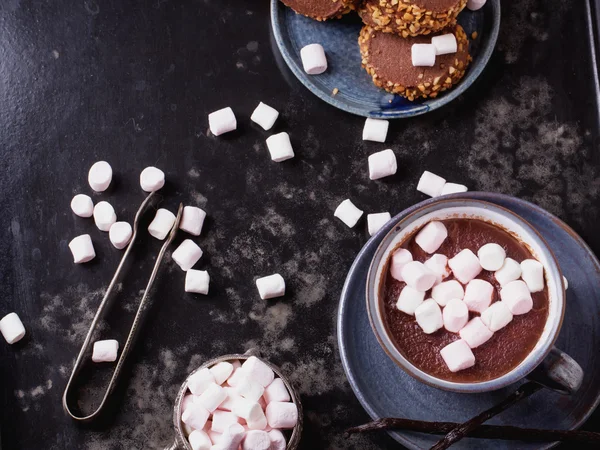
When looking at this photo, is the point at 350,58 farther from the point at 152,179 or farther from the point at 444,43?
the point at 152,179

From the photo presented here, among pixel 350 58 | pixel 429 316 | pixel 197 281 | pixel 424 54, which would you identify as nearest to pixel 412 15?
pixel 424 54

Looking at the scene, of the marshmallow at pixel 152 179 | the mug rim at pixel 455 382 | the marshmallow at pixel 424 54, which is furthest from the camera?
the marshmallow at pixel 152 179

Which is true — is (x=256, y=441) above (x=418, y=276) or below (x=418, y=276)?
below

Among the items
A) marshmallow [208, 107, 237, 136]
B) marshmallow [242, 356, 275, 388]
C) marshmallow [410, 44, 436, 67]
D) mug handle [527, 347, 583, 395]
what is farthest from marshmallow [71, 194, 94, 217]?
mug handle [527, 347, 583, 395]

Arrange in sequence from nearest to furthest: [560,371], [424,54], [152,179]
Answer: [560,371], [424,54], [152,179]

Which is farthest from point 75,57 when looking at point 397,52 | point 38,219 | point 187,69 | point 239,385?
point 239,385

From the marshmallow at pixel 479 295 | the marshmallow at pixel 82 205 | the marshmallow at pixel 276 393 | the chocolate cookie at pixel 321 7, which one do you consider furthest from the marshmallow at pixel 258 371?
the chocolate cookie at pixel 321 7

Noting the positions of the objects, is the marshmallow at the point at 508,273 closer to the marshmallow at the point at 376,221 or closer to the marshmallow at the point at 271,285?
A: the marshmallow at the point at 376,221

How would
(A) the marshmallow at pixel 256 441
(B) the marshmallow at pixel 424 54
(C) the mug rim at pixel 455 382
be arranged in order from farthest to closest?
(B) the marshmallow at pixel 424 54, (A) the marshmallow at pixel 256 441, (C) the mug rim at pixel 455 382
